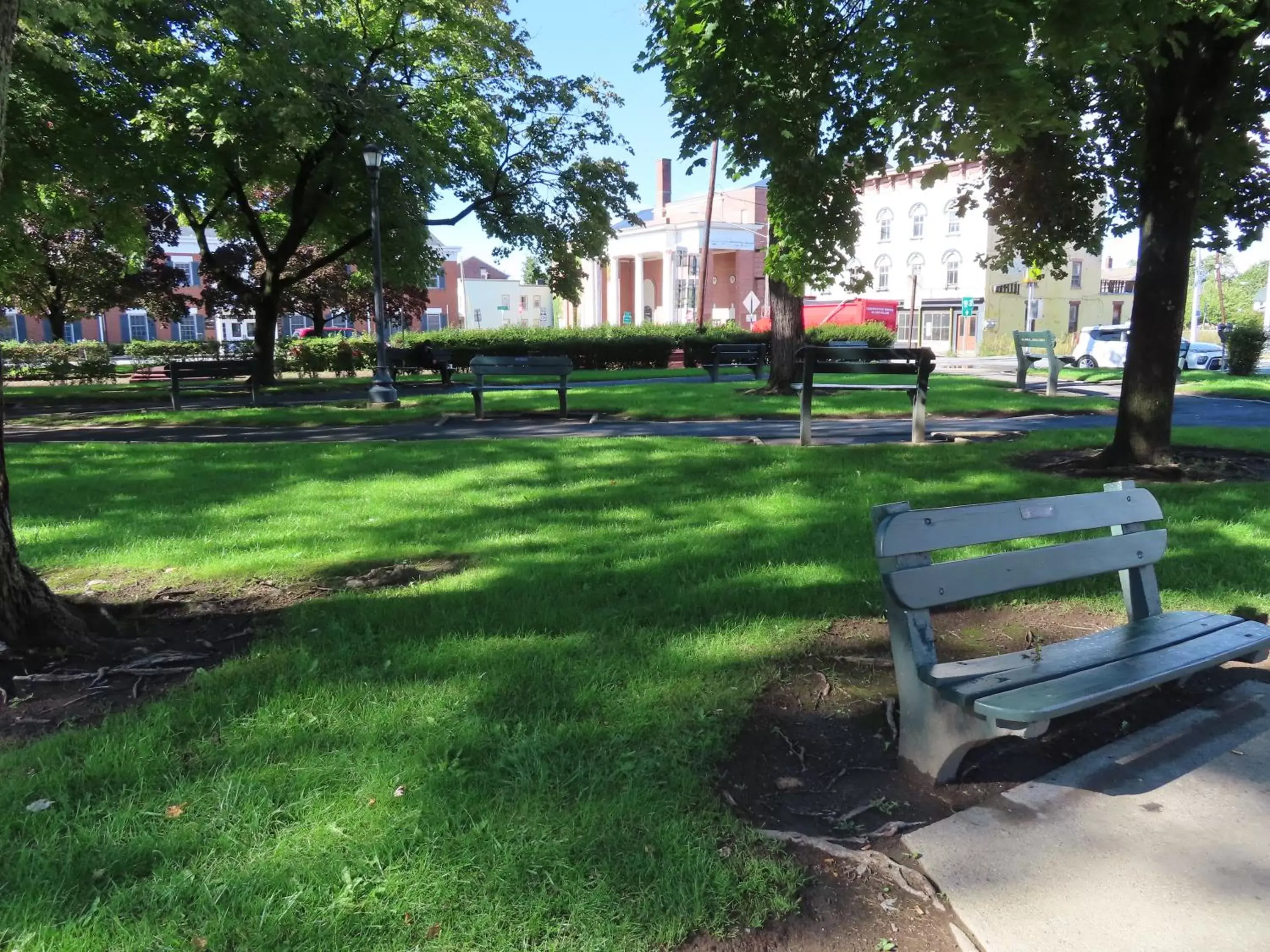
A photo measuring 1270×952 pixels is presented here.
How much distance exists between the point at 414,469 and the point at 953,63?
5402 millimetres

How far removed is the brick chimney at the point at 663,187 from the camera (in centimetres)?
7694

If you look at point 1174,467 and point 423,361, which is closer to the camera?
point 1174,467

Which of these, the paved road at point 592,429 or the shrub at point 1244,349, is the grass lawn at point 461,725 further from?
the shrub at point 1244,349

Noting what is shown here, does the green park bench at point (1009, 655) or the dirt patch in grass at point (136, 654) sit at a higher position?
the green park bench at point (1009, 655)

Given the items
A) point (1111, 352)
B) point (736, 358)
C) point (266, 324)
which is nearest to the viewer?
point (736, 358)

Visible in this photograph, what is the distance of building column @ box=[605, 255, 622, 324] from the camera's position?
75688 millimetres

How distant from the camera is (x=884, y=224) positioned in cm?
5719

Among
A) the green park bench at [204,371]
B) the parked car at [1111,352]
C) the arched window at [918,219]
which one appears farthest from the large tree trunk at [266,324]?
the arched window at [918,219]

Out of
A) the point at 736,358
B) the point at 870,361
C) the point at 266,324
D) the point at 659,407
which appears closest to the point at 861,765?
the point at 870,361

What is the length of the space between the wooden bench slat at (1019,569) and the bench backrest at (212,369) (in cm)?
1502

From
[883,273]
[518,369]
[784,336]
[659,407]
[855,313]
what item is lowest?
[659,407]

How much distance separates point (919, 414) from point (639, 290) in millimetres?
66073

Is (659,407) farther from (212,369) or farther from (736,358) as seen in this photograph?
(212,369)

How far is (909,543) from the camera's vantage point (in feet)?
8.61
